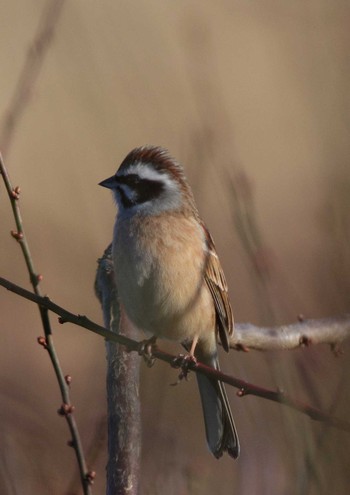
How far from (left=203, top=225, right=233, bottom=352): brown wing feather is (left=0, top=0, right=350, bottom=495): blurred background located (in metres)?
0.25

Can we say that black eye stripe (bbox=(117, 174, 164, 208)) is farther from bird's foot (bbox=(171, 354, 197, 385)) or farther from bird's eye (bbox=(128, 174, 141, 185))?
bird's foot (bbox=(171, 354, 197, 385))

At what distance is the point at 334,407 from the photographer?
222 cm

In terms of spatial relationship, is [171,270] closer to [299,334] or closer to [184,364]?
[184,364]

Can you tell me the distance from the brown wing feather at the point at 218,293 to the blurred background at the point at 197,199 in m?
0.25

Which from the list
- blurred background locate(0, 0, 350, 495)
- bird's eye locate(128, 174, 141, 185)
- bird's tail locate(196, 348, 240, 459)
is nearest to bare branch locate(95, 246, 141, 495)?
blurred background locate(0, 0, 350, 495)

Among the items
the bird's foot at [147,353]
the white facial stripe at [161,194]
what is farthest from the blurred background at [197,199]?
the white facial stripe at [161,194]

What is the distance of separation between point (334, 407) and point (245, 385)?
0.94 ft

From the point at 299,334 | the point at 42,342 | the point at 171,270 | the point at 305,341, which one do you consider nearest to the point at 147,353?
the point at 42,342

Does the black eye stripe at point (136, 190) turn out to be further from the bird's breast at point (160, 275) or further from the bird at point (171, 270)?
the bird's breast at point (160, 275)

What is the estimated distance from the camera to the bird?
397cm

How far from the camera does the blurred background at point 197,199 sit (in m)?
2.91

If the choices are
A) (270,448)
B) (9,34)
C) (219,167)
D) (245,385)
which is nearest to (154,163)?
(219,167)

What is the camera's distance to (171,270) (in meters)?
3.97

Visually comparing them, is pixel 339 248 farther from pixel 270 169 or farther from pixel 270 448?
pixel 270 169
